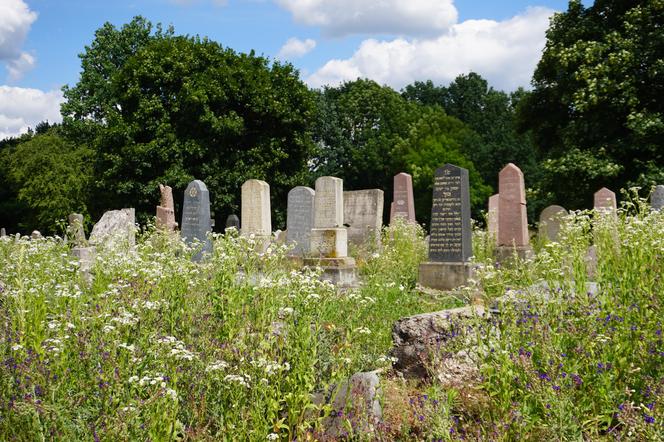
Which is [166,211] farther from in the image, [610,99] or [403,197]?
[610,99]

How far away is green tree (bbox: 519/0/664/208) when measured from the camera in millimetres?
20094

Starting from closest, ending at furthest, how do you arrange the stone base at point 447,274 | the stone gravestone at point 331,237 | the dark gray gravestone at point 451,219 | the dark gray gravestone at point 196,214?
the stone base at point 447,274, the dark gray gravestone at point 451,219, the stone gravestone at point 331,237, the dark gray gravestone at point 196,214

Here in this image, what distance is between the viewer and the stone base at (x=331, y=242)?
13.2 metres

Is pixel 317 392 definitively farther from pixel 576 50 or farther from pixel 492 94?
pixel 492 94

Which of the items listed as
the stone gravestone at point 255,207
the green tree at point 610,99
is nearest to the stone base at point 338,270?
the stone gravestone at point 255,207

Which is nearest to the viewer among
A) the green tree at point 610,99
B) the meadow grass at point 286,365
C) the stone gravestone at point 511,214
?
the meadow grass at point 286,365

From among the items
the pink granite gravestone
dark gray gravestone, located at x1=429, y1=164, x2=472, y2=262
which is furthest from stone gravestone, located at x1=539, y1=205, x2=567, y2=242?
dark gray gravestone, located at x1=429, y1=164, x2=472, y2=262

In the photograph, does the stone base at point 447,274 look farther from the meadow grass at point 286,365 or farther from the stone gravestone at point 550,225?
the stone gravestone at point 550,225

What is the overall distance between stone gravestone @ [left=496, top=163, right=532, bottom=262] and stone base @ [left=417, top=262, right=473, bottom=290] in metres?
3.17

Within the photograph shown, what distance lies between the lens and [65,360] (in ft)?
13.0

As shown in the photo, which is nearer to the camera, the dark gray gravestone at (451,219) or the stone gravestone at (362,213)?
the dark gray gravestone at (451,219)

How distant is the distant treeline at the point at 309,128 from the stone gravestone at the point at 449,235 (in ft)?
33.9

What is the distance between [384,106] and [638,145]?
27631 millimetres

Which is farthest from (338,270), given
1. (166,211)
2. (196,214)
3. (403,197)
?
(403,197)
